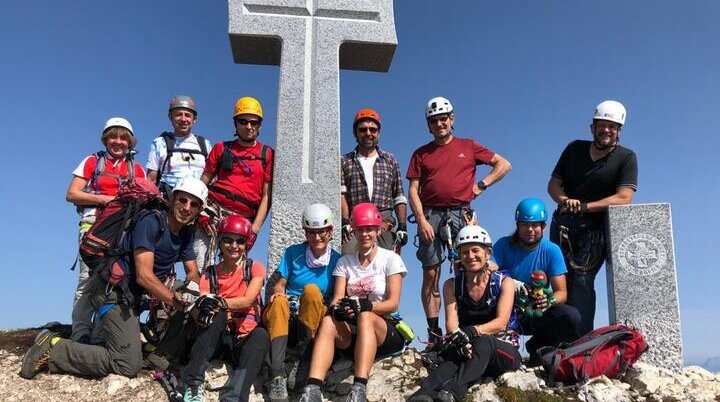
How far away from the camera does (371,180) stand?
7340 millimetres

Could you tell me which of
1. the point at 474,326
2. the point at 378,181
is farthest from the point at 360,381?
the point at 378,181

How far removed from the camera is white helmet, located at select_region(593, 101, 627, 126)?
6832 millimetres

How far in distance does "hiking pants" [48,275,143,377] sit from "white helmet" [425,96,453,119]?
13.2 feet

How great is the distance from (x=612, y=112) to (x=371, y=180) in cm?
288

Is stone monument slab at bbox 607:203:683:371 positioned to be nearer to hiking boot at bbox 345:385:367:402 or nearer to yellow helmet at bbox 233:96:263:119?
hiking boot at bbox 345:385:367:402

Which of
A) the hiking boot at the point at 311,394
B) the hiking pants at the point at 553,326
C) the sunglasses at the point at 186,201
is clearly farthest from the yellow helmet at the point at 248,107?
the hiking pants at the point at 553,326

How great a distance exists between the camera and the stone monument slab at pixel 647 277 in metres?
6.43

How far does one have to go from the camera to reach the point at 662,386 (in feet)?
19.3

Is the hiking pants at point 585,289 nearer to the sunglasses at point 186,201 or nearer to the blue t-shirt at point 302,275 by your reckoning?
the blue t-shirt at point 302,275

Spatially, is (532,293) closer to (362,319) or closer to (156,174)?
(362,319)

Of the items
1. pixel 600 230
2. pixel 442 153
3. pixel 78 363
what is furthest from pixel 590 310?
pixel 78 363

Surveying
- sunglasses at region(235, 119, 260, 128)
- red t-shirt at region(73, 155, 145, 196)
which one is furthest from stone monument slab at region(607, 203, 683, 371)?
red t-shirt at region(73, 155, 145, 196)

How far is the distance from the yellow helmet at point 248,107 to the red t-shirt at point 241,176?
0.39 metres

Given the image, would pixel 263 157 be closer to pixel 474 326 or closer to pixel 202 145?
pixel 202 145
